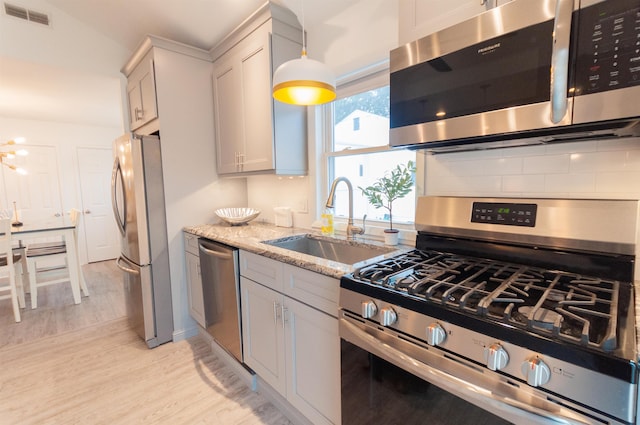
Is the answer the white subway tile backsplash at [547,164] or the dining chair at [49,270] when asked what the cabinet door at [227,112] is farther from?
the dining chair at [49,270]

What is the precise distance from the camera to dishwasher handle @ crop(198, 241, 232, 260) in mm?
1864

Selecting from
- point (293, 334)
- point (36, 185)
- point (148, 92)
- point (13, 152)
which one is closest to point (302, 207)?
point (293, 334)

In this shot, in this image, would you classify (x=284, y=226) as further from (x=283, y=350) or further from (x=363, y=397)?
(x=363, y=397)

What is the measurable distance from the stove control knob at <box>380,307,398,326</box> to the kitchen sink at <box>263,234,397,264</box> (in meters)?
0.66

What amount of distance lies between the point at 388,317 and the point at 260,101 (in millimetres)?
1756

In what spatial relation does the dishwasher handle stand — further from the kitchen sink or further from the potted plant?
the potted plant

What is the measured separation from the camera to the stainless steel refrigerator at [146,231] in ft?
7.42

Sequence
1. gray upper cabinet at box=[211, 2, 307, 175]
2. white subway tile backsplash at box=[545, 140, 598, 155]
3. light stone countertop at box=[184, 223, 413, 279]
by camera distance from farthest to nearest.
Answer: gray upper cabinet at box=[211, 2, 307, 175] → light stone countertop at box=[184, 223, 413, 279] → white subway tile backsplash at box=[545, 140, 598, 155]

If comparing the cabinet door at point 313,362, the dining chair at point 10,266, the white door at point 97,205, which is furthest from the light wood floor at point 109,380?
the white door at point 97,205

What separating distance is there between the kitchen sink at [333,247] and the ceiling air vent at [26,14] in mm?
2909

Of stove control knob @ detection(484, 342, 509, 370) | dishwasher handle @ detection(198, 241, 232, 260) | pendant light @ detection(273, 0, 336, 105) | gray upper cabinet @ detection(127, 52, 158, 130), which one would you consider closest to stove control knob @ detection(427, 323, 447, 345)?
stove control knob @ detection(484, 342, 509, 370)

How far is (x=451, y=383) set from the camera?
0.79m

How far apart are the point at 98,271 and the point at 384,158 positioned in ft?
15.6

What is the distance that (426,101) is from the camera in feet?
3.86
